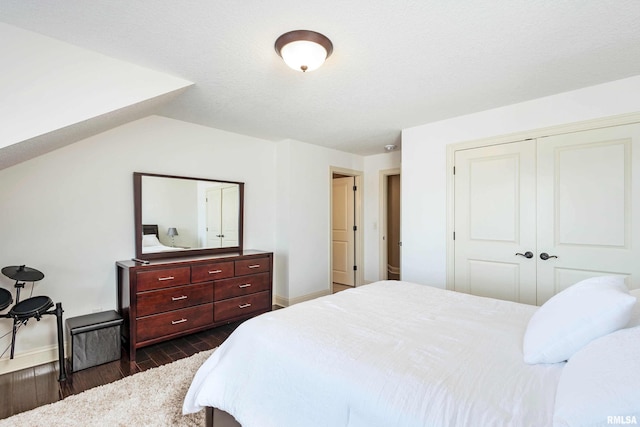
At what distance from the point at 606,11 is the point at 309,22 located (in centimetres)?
159

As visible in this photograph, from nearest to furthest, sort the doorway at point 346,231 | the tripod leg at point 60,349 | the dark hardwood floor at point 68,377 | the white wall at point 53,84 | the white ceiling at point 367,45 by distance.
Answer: the white ceiling at point 367,45
the white wall at point 53,84
the dark hardwood floor at point 68,377
the tripod leg at point 60,349
the doorway at point 346,231

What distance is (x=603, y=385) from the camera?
0.75m

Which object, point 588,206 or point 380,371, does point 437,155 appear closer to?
point 588,206

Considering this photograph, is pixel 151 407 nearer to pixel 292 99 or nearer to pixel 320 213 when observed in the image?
pixel 292 99

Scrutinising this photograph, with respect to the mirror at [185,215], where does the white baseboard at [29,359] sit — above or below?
below

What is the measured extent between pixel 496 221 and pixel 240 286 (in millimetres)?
2819

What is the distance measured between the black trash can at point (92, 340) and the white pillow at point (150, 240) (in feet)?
2.46

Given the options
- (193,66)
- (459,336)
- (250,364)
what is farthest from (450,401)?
(193,66)

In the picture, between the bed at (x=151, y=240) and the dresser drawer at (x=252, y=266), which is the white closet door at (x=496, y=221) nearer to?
the dresser drawer at (x=252, y=266)

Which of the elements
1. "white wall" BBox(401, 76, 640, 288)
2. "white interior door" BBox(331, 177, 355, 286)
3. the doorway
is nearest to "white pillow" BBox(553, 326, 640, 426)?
"white wall" BBox(401, 76, 640, 288)

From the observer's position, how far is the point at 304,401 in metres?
1.14

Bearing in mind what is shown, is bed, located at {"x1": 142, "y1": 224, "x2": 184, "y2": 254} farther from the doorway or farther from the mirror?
the doorway

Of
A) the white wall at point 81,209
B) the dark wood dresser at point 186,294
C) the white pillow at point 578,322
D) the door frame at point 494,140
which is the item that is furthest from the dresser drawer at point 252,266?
the white pillow at point 578,322

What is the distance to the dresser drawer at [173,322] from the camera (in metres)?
2.62
